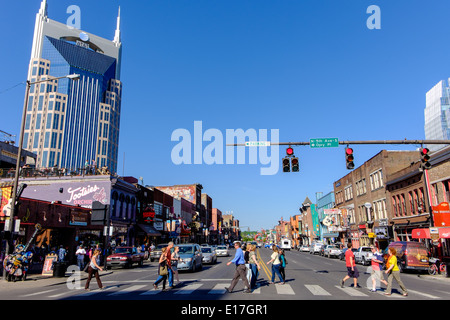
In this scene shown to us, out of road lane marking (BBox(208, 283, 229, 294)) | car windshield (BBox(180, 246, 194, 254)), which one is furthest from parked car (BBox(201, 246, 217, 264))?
road lane marking (BBox(208, 283, 229, 294))

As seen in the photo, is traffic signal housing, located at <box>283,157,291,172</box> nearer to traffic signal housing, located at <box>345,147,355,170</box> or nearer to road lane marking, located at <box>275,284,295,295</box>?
traffic signal housing, located at <box>345,147,355,170</box>

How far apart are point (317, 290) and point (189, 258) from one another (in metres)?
9.14

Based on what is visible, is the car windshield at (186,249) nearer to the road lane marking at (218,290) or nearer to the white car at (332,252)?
the road lane marking at (218,290)

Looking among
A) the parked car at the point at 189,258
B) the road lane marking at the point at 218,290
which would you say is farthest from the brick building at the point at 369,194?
the road lane marking at the point at 218,290

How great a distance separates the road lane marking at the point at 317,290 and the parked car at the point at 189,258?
741 cm

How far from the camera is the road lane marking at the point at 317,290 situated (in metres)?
11.6

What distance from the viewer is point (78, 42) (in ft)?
577

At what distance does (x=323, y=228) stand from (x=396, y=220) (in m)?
39.4

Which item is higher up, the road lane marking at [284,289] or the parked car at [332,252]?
the road lane marking at [284,289]

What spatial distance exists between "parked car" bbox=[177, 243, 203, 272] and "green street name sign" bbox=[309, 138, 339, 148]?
31.0 ft

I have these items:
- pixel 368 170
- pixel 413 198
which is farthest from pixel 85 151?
pixel 413 198
